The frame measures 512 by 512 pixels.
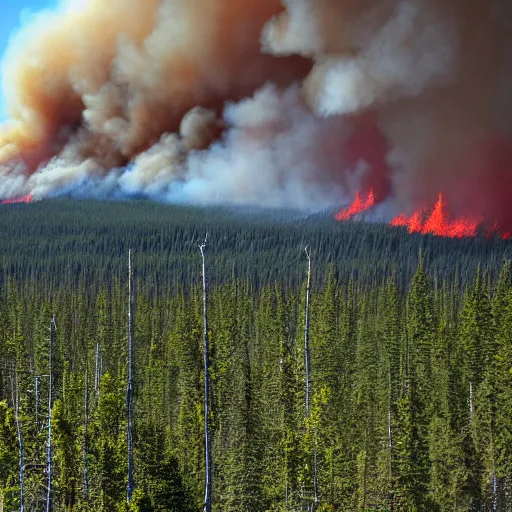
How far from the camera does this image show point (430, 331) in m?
70.3

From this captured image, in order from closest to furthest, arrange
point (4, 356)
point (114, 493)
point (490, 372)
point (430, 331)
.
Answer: point (114, 493), point (490, 372), point (430, 331), point (4, 356)

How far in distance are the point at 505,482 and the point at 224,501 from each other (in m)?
18.2

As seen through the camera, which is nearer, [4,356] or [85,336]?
[4,356]

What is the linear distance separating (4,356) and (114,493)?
4041 cm

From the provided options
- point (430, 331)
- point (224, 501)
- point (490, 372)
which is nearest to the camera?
point (224, 501)

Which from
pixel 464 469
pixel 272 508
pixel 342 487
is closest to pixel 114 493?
pixel 272 508

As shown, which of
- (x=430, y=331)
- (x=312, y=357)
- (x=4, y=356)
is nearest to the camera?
(x=312, y=357)

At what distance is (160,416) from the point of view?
70.4 metres

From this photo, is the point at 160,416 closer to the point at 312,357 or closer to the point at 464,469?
the point at 312,357

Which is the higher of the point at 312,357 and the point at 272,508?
the point at 312,357

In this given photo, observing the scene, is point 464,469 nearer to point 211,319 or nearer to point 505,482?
point 505,482

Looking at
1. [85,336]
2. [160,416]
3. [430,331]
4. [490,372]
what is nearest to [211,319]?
[85,336]

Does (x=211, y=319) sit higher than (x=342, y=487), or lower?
higher

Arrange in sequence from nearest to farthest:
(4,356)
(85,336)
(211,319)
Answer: (4,356) < (211,319) < (85,336)
